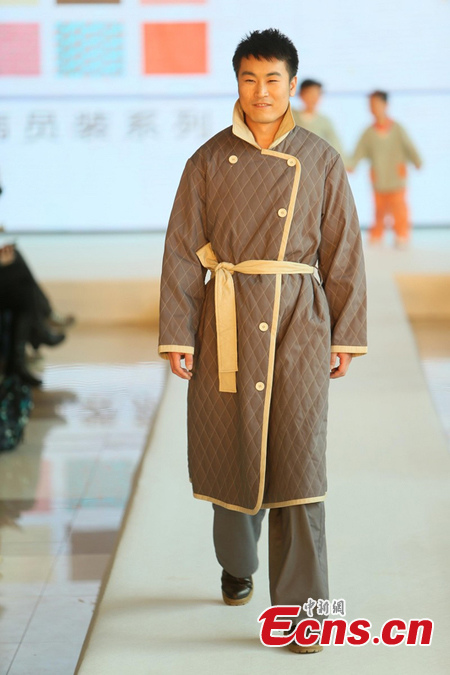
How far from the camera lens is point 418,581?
2.20 metres

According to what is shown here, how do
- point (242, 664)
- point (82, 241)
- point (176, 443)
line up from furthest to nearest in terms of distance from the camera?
point (82, 241) → point (176, 443) → point (242, 664)

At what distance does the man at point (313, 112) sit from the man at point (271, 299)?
4.63m

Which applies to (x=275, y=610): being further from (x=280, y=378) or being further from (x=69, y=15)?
(x=69, y=15)

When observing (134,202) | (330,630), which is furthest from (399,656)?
(134,202)

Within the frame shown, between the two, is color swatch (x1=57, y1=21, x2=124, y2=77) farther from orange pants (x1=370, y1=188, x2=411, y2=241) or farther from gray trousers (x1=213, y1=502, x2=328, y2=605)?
gray trousers (x1=213, y1=502, x2=328, y2=605)

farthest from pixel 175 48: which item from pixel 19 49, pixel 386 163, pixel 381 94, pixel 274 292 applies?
pixel 274 292

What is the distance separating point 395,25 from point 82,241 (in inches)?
98.3

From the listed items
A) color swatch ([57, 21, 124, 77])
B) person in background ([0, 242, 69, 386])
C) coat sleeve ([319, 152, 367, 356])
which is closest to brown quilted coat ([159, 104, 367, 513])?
coat sleeve ([319, 152, 367, 356])

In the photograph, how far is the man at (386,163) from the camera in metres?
6.61

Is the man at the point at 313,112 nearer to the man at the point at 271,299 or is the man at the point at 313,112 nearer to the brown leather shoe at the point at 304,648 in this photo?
the man at the point at 271,299

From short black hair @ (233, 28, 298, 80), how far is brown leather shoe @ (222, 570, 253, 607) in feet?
3.45

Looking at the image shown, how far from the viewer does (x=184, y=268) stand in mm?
1956

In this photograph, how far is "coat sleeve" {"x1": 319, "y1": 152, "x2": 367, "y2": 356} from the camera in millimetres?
1896

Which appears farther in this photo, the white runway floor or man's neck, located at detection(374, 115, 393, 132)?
man's neck, located at detection(374, 115, 393, 132)
